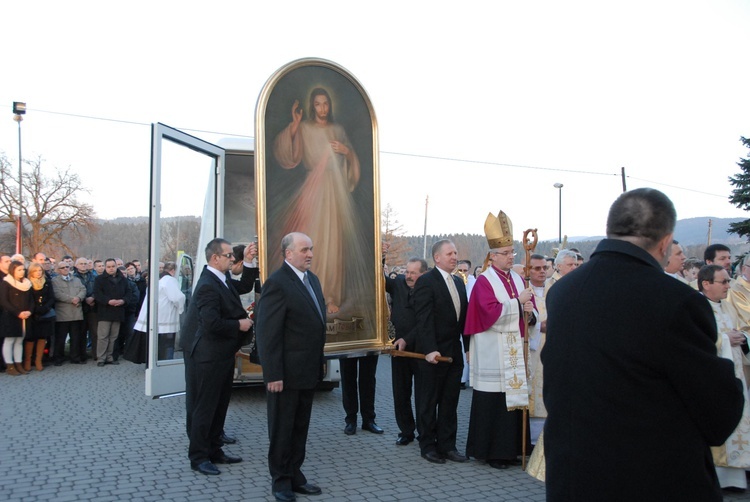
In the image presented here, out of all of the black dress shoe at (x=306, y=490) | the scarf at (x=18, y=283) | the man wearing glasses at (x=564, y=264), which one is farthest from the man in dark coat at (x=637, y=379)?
the scarf at (x=18, y=283)

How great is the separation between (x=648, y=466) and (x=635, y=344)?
43 cm

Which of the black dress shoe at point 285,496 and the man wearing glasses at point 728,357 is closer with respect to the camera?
the black dress shoe at point 285,496

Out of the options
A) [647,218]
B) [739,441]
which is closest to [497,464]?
[739,441]

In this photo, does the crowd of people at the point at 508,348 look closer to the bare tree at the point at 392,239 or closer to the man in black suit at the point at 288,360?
the man in black suit at the point at 288,360

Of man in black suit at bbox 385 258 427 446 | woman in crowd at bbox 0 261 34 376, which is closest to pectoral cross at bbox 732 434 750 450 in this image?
man in black suit at bbox 385 258 427 446

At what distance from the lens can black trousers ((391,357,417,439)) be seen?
7.21 metres

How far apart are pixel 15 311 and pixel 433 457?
866 centimetres

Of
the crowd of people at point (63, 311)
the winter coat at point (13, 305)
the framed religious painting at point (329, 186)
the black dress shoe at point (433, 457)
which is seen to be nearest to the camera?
the framed religious painting at point (329, 186)

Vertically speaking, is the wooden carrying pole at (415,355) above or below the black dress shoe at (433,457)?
above

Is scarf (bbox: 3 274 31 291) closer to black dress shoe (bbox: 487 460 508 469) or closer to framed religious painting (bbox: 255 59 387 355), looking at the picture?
framed religious painting (bbox: 255 59 387 355)

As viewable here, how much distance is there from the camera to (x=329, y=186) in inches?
267

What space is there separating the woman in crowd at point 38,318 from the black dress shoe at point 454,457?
Answer: 882cm

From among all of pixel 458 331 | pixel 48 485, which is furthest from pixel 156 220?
pixel 458 331

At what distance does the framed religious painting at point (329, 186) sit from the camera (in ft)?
20.4
